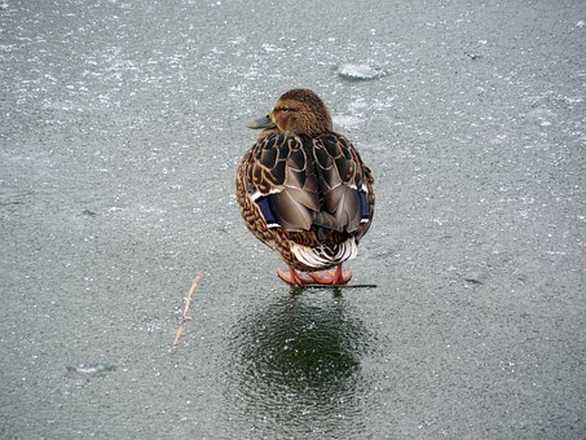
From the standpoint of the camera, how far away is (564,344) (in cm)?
403

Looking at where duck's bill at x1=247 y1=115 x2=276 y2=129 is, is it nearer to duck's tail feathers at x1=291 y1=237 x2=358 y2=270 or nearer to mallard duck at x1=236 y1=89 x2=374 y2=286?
mallard duck at x1=236 y1=89 x2=374 y2=286

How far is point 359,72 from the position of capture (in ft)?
20.4

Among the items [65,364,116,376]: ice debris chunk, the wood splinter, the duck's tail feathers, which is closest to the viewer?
[65,364,116,376]: ice debris chunk

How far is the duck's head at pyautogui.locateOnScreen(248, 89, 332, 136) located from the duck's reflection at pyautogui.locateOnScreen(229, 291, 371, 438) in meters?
0.80

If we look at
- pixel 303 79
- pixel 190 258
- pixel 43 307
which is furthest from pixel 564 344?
pixel 303 79

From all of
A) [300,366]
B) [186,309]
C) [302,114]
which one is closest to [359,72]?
Answer: [302,114]

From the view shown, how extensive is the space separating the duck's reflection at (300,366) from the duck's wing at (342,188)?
39 cm

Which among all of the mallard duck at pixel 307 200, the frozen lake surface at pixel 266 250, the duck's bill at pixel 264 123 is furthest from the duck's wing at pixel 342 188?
the duck's bill at pixel 264 123

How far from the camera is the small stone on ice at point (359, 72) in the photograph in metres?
6.18

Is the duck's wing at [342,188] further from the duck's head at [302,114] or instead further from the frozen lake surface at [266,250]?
the frozen lake surface at [266,250]

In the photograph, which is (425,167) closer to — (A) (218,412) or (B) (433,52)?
(B) (433,52)

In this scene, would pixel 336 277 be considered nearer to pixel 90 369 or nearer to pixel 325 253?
pixel 325 253

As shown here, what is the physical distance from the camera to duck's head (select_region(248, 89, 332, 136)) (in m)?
4.78

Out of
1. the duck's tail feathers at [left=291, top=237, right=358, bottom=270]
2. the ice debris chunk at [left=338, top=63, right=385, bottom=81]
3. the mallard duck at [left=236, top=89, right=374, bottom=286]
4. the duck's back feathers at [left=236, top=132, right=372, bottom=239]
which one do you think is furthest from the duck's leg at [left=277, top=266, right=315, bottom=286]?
the ice debris chunk at [left=338, top=63, right=385, bottom=81]
